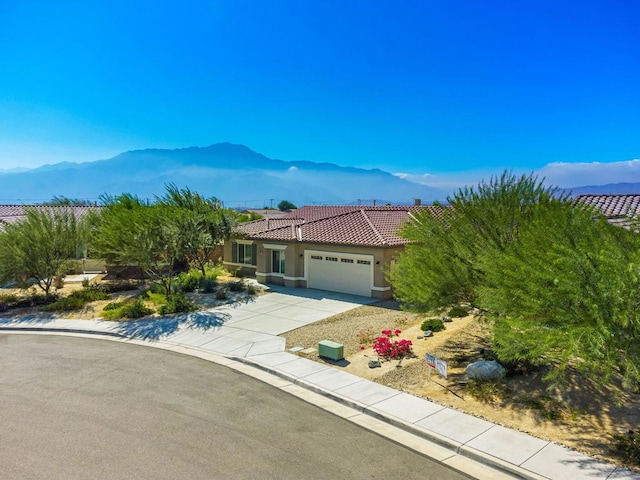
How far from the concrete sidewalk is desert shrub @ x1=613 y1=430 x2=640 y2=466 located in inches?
19.9

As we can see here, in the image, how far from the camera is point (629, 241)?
29.2 feet

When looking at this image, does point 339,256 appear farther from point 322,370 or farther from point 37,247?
point 37,247

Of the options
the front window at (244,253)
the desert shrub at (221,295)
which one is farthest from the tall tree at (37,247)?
the front window at (244,253)

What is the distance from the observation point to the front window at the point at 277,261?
28.3m

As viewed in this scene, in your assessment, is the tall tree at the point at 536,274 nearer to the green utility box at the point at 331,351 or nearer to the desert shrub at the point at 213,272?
the green utility box at the point at 331,351

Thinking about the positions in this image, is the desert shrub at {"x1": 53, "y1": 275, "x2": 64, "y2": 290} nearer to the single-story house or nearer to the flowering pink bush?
the single-story house

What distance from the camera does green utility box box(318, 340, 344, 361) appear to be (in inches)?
549

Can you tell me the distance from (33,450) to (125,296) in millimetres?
17736

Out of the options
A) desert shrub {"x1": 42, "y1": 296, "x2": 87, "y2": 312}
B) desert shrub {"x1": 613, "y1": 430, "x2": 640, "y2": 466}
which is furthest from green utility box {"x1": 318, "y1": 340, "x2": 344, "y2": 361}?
desert shrub {"x1": 42, "y1": 296, "x2": 87, "y2": 312}

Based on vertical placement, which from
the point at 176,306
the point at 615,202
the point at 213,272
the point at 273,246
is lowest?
the point at 176,306

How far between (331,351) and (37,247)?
56.6ft

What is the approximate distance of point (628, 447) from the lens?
27.5 ft

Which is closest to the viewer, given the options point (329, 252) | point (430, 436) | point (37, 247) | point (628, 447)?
point (628, 447)

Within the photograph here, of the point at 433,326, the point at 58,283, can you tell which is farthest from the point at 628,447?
the point at 58,283
